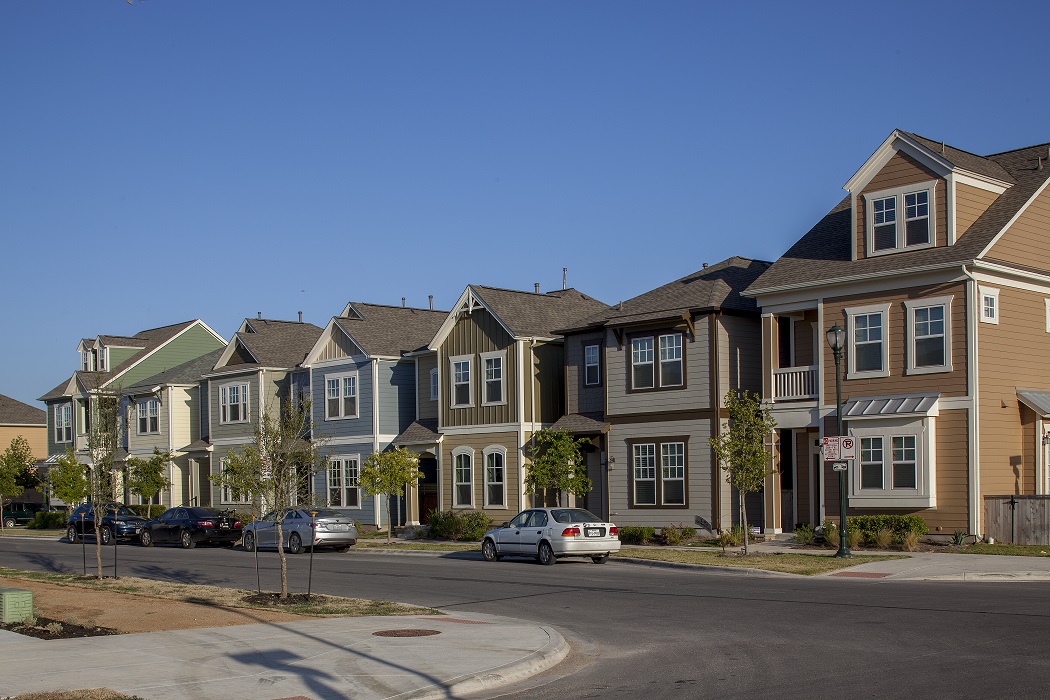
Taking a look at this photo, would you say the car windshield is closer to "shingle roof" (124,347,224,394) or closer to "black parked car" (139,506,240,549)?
"black parked car" (139,506,240,549)

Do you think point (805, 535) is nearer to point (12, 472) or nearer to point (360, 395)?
point (360, 395)

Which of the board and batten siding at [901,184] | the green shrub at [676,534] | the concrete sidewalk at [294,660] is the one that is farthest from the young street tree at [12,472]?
the concrete sidewalk at [294,660]

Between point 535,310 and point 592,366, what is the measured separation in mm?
4419

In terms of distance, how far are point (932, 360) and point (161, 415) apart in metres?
40.3

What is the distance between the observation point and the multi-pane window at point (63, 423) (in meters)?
64.9

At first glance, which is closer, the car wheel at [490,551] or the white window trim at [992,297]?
the white window trim at [992,297]

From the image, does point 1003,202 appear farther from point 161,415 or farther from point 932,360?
point 161,415

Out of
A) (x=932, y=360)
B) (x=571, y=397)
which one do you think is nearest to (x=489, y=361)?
(x=571, y=397)

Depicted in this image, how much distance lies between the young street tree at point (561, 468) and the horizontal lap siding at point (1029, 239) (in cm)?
1408

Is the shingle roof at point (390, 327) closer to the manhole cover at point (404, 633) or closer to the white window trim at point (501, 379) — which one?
the white window trim at point (501, 379)

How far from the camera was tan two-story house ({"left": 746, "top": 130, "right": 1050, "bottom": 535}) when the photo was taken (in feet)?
92.7

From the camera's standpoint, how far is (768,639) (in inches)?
581

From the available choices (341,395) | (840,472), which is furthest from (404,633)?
(341,395)

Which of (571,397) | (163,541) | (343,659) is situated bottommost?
(163,541)
